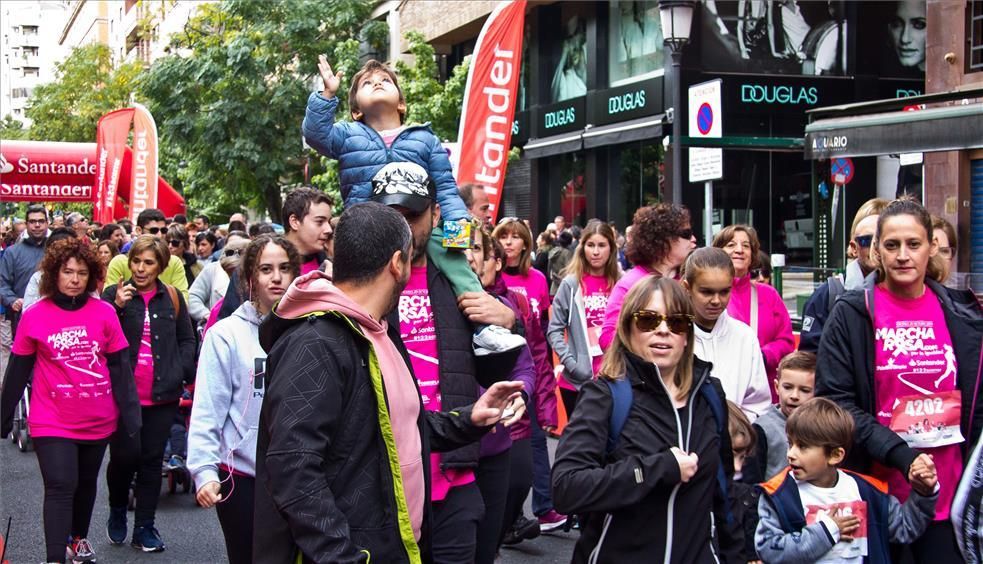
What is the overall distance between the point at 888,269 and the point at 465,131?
24.9 ft

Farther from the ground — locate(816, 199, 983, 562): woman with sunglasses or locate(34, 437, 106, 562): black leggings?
locate(816, 199, 983, 562): woman with sunglasses

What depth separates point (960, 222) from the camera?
52.7 feet

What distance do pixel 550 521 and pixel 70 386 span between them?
3.42 metres

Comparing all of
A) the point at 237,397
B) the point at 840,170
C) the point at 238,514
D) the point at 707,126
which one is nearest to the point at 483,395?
the point at 238,514

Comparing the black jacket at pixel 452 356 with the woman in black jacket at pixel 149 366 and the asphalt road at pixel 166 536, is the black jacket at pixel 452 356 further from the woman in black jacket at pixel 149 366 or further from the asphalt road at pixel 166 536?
the woman in black jacket at pixel 149 366

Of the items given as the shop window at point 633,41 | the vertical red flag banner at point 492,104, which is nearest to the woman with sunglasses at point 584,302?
the vertical red flag banner at point 492,104

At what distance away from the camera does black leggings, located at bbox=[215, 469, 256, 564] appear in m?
4.99

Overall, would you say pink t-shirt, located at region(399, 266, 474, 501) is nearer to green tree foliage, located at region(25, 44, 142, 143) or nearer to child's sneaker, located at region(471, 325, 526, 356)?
child's sneaker, located at region(471, 325, 526, 356)

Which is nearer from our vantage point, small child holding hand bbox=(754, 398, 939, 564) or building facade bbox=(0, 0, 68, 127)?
small child holding hand bbox=(754, 398, 939, 564)

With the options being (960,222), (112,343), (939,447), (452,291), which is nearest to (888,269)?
(939,447)

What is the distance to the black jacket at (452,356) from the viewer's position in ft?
15.2

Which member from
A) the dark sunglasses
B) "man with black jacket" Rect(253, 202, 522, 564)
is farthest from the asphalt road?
"man with black jacket" Rect(253, 202, 522, 564)

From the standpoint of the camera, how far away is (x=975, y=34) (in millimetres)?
16562

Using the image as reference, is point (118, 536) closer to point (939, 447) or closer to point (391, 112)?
point (391, 112)
